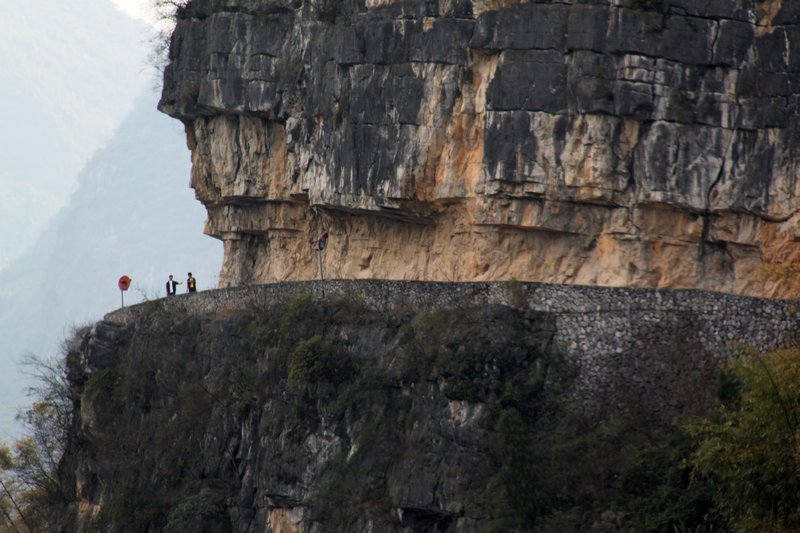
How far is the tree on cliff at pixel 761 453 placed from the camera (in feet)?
114

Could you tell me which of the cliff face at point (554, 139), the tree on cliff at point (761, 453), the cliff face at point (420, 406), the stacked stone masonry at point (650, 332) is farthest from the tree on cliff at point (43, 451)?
the tree on cliff at point (761, 453)

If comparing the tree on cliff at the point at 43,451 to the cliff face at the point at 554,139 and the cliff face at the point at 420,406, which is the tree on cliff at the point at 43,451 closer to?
the cliff face at the point at 420,406

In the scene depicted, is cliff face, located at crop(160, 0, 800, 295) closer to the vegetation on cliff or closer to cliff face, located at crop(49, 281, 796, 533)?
cliff face, located at crop(49, 281, 796, 533)

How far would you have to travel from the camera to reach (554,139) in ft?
152

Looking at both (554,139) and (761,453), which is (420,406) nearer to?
(554,139)

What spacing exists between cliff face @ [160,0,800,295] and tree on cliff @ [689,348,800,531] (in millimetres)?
8222

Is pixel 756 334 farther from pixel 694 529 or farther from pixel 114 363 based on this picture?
pixel 114 363

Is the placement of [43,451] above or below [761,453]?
below

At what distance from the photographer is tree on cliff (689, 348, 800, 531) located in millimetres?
34688

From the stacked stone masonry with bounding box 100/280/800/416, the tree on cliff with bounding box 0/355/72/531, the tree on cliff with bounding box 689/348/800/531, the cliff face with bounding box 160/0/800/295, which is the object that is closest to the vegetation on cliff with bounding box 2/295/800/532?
the tree on cliff with bounding box 689/348/800/531

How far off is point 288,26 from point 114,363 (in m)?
13.0

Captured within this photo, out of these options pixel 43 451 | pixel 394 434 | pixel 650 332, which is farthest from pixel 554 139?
pixel 43 451

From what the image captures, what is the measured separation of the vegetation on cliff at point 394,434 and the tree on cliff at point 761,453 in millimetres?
42

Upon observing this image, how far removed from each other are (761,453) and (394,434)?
1253 centimetres
